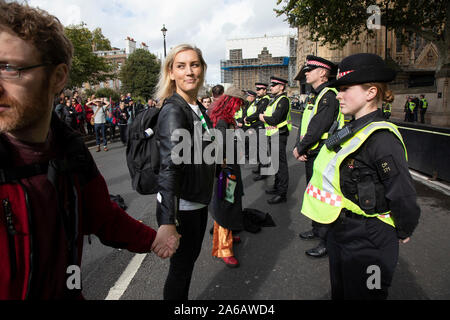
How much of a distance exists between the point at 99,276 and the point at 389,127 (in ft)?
9.40

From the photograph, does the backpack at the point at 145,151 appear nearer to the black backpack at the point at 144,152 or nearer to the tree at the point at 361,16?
the black backpack at the point at 144,152

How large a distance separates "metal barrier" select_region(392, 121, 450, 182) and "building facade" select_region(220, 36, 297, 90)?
121473mm

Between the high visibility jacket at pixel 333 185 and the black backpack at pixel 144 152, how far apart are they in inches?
41.6

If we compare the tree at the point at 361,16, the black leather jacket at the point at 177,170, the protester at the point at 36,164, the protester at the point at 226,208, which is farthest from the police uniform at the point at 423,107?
the protester at the point at 36,164

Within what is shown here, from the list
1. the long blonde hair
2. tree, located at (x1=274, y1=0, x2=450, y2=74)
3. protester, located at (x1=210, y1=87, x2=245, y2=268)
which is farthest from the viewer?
tree, located at (x1=274, y1=0, x2=450, y2=74)

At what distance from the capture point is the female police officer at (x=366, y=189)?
63.8 inches

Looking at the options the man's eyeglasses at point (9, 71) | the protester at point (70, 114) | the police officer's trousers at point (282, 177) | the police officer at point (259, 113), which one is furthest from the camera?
the protester at point (70, 114)


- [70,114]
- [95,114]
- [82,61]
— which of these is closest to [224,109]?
[95,114]

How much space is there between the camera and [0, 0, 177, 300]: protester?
2.86ft

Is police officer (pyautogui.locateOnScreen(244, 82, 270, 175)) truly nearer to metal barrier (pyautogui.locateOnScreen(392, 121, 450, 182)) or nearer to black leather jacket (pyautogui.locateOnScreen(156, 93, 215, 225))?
metal barrier (pyautogui.locateOnScreen(392, 121, 450, 182))

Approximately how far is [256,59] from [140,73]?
88.9 metres

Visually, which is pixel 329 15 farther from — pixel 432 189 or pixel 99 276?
pixel 99 276

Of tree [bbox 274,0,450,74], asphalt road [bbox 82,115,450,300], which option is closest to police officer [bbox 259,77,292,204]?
asphalt road [bbox 82,115,450,300]
